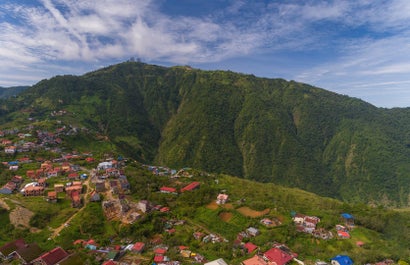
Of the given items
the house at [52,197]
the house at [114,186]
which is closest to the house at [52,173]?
the house at [52,197]

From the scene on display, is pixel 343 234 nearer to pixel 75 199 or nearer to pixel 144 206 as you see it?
pixel 144 206

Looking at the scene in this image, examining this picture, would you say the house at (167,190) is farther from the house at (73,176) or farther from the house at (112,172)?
the house at (73,176)

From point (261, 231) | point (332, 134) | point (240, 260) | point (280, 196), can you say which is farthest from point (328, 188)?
point (240, 260)

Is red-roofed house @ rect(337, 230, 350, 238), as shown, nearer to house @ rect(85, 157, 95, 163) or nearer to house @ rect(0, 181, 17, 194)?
house @ rect(0, 181, 17, 194)

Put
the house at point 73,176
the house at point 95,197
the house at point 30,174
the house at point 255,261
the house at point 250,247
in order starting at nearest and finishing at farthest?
the house at point 255,261 < the house at point 250,247 < the house at point 95,197 < the house at point 73,176 < the house at point 30,174

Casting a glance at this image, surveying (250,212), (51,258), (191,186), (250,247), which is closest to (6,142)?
(191,186)

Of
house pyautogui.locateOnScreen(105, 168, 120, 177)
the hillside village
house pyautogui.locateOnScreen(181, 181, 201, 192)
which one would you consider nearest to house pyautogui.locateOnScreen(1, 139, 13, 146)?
the hillside village

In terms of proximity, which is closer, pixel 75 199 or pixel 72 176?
pixel 75 199
